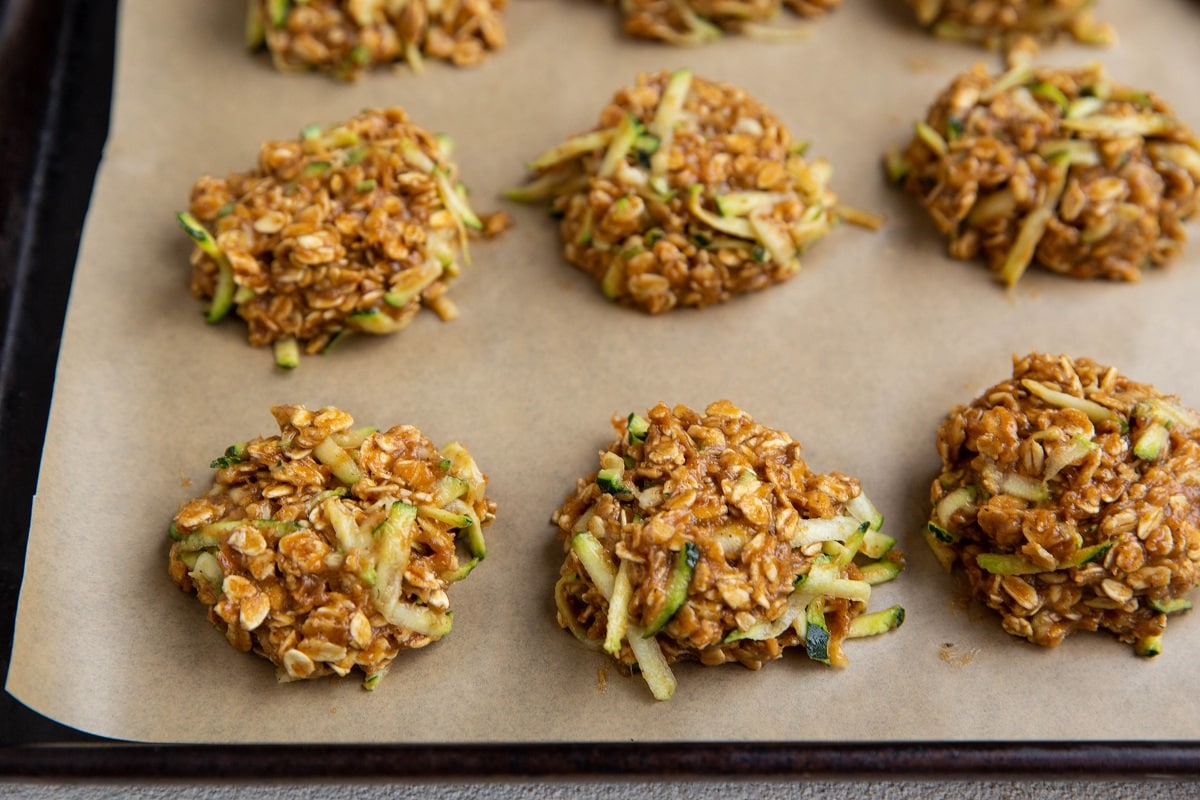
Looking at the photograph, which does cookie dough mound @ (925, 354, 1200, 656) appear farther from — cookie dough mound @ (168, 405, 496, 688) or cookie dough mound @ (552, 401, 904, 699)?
cookie dough mound @ (168, 405, 496, 688)

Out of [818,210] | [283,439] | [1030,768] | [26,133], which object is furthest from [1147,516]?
[26,133]

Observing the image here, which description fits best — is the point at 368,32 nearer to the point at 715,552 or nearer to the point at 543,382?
the point at 543,382

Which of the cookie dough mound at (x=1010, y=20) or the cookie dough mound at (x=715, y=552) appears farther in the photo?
the cookie dough mound at (x=1010, y=20)

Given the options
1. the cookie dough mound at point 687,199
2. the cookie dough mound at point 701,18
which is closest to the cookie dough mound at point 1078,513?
the cookie dough mound at point 687,199

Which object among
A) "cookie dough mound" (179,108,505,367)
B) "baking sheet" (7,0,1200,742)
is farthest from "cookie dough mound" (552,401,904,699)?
"cookie dough mound" (179,108,505,367)

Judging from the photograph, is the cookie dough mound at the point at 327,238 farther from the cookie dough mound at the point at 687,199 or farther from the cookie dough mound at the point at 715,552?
the cookie dough mound at the point at 715,552

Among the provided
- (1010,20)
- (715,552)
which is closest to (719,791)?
(715,552)

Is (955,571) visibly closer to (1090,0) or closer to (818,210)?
(818,210)
